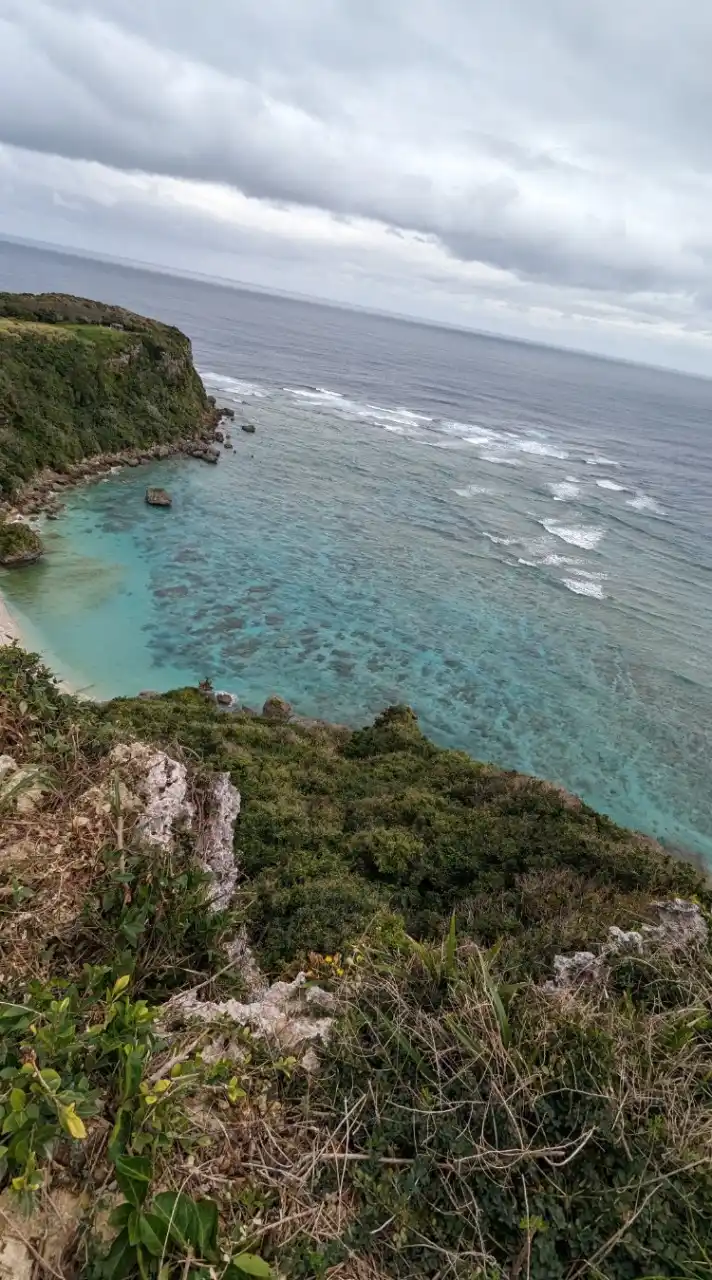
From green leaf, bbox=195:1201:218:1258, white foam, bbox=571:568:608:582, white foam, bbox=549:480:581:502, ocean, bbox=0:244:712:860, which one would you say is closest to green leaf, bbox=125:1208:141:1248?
green leaf, bbox=195:1201:218:1258

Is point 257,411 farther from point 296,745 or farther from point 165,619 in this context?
point 296,745

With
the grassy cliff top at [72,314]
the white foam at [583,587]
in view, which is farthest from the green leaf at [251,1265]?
the grassy cliff top at [72,314]

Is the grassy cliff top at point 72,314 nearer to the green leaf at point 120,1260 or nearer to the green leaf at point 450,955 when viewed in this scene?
the green leaf at point 450,955

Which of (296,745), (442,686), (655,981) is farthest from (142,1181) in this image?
(442,686)

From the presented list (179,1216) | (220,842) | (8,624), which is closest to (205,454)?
(8,624)

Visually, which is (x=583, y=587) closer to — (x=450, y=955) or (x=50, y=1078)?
(x=450, y=955)
